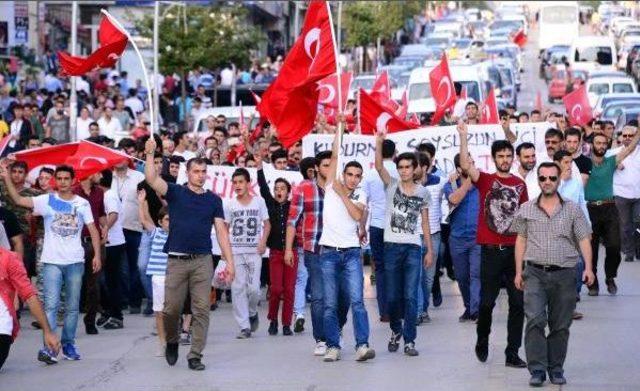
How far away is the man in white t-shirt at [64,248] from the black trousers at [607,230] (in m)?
6.14

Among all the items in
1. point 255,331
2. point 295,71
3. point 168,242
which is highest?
point 295,71

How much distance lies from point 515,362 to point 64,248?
3.72 meters

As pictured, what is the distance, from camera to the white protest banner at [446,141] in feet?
67.2

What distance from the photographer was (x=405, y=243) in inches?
573

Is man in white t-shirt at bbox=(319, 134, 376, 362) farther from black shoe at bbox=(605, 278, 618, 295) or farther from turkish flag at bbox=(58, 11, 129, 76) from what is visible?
black shoe at bbox=(605, 278, 618, 295)

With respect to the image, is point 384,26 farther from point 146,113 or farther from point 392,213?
point 392,213

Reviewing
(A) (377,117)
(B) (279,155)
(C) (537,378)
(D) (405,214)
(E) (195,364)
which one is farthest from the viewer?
(A) (377,117)

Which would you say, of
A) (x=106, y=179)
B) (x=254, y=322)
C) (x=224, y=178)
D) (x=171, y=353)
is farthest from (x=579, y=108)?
(x=171, y=353)

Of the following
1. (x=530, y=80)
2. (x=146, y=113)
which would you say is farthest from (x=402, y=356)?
(x=530, y=80)

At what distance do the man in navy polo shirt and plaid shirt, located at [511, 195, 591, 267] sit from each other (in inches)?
96.1

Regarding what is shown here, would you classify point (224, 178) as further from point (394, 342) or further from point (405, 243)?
point (405, 243)

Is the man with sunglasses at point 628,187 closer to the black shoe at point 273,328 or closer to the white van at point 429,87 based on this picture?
the black shoe at point 273,328

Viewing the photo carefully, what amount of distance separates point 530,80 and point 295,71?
2212 inches

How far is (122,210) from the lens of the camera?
1841cm
